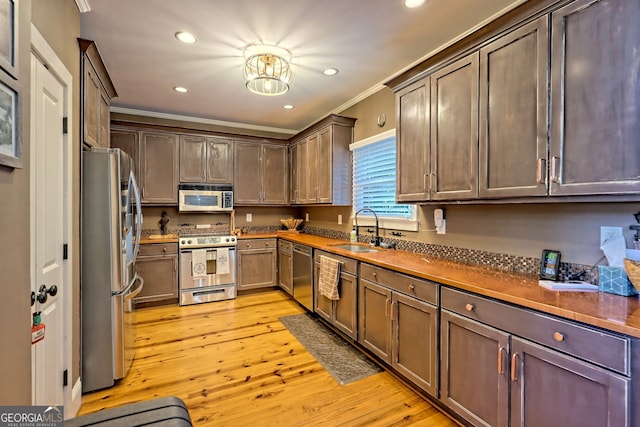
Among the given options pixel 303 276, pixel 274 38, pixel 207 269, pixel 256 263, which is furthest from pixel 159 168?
pixel 274 38

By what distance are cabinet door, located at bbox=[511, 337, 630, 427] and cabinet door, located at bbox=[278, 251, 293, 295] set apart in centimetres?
313

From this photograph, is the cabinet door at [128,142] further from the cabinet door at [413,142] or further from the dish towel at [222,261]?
the cabinet door at [413,142]

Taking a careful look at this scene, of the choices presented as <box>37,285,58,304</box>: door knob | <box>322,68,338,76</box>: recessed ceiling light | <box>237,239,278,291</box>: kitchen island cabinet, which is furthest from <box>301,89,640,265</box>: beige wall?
<box>37,285,58,304</box>: door knob

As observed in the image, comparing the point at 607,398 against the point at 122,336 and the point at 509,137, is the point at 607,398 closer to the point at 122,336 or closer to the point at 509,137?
the point at 509,137

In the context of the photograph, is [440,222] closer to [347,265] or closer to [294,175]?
[347,265]

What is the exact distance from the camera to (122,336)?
230 cm

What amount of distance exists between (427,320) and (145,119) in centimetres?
466

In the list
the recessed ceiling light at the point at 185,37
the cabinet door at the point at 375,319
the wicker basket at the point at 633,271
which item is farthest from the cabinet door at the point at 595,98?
the recessed ceiling light at the point at 185,37

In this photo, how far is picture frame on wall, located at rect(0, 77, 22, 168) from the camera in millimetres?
955

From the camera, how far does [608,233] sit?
159cm

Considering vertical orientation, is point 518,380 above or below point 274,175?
below

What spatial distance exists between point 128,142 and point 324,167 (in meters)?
2.77

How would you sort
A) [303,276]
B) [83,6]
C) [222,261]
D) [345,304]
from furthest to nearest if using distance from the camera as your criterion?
[222,261], [303,276], [345,304], [83,6]

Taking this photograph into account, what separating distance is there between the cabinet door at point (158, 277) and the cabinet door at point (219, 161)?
4.47 feet
